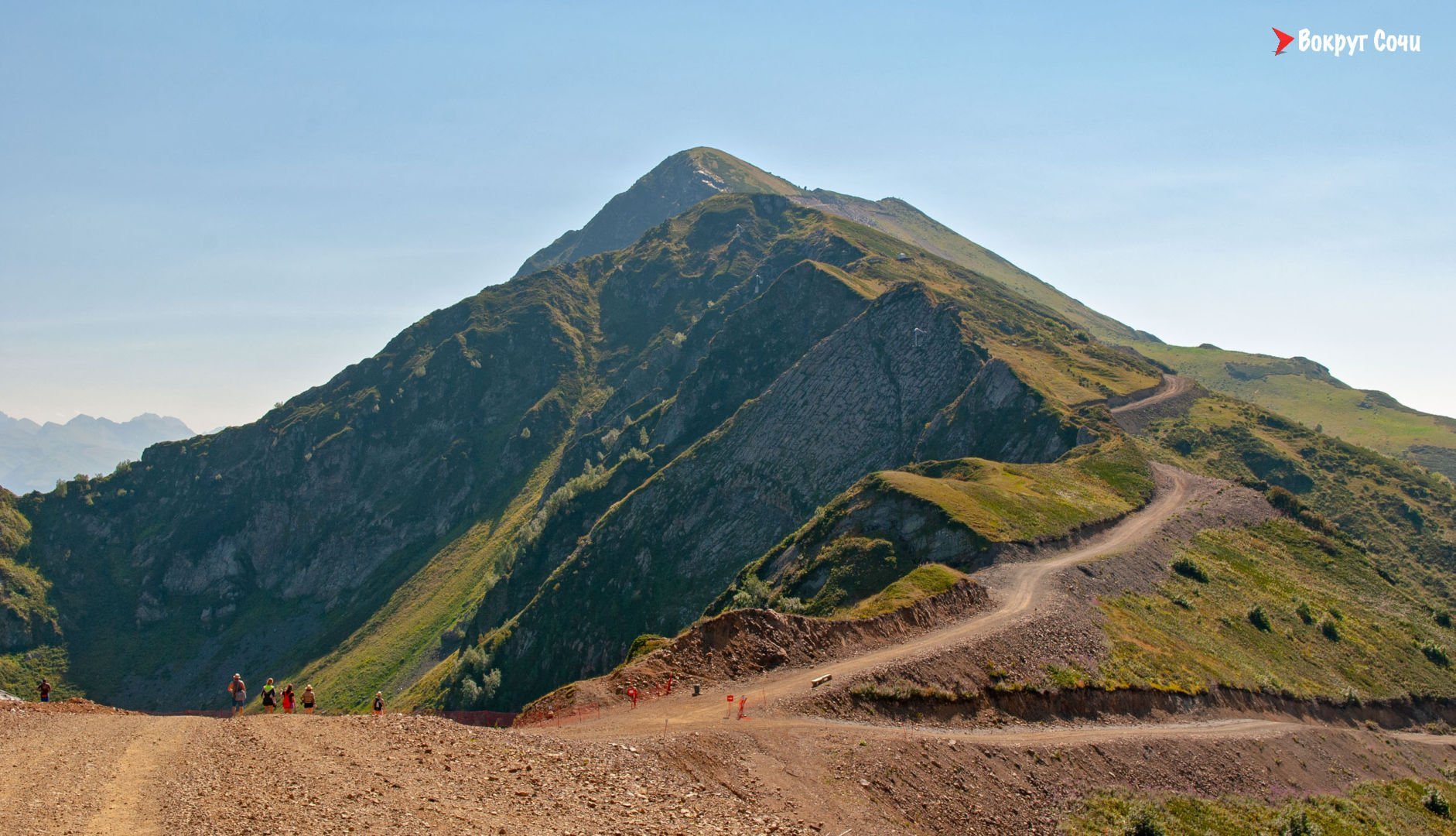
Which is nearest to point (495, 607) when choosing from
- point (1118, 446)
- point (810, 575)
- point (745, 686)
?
point (810, 575)

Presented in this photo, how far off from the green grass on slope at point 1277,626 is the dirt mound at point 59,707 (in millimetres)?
53444

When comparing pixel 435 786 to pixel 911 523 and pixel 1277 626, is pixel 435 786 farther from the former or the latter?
pixel 1277 626

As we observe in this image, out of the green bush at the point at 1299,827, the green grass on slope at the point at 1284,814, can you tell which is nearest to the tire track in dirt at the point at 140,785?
the green grass on slope at the point at 1284,814

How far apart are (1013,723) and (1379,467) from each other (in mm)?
126110

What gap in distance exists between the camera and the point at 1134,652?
5475 cm

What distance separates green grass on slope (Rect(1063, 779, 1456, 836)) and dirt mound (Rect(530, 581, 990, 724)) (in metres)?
14.5

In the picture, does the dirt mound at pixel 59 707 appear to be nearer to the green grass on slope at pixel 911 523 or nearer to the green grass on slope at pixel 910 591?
the green grass on slope at pixel 910 591

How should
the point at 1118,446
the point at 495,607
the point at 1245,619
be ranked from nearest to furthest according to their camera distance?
the point at 1245,619
the point at 1118,446
the point at 495,607

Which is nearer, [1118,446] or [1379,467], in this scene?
[1118,446]

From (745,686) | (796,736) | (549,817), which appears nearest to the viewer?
(549,817)

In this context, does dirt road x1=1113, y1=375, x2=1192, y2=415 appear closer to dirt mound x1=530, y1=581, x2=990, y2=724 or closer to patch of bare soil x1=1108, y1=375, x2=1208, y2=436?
patch of bare soil x1=1108, y1=375, x2=1208, y2=436

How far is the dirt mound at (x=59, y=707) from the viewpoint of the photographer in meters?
37.3

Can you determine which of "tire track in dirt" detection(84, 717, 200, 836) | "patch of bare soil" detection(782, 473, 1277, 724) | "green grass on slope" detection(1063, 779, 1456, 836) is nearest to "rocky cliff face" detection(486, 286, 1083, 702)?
"patch of bare soil" detection(782, 473, 1277, 724)

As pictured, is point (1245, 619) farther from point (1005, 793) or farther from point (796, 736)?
point (796, 736)
